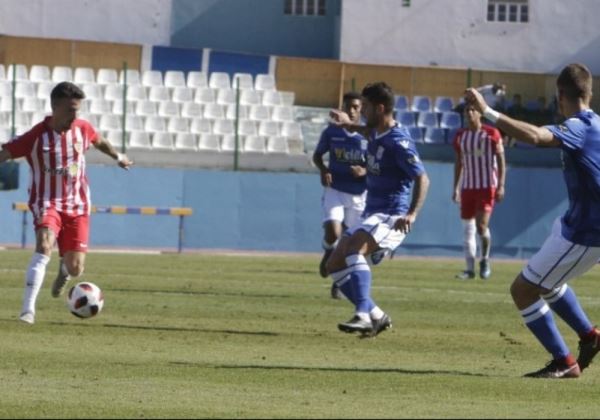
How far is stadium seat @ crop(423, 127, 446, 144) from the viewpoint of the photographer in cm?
3672

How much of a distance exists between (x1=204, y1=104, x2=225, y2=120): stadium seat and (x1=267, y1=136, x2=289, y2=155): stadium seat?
54.3 inches

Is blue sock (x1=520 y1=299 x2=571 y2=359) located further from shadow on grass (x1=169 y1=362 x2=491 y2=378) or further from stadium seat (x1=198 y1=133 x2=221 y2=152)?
stadium seat (x1=198 y1=133 x2=221 y2=152)

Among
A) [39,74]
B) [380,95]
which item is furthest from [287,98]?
[380,95]

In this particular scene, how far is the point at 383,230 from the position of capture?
550 inches

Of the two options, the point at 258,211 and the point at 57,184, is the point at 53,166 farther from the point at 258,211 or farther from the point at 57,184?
the point at 258,211

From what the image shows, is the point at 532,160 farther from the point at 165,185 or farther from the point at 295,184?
the point at 165,185

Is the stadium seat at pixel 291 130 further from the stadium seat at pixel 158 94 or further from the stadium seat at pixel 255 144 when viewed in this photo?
the stadium seat at pixel 158 94

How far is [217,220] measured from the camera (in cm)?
3291

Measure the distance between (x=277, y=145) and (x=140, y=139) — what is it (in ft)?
10.4

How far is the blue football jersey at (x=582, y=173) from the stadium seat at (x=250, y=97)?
Answer: 26.7m

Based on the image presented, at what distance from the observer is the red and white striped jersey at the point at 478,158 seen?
23.2 m

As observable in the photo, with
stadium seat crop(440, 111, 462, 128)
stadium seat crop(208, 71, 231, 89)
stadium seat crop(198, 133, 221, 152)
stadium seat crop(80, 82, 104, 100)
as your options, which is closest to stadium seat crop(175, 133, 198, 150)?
stadium seat crop(198, 133, 221, 152)

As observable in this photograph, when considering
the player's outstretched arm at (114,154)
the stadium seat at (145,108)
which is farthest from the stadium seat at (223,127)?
the player's outstretched arm at (114,154)

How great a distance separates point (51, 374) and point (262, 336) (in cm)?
355
